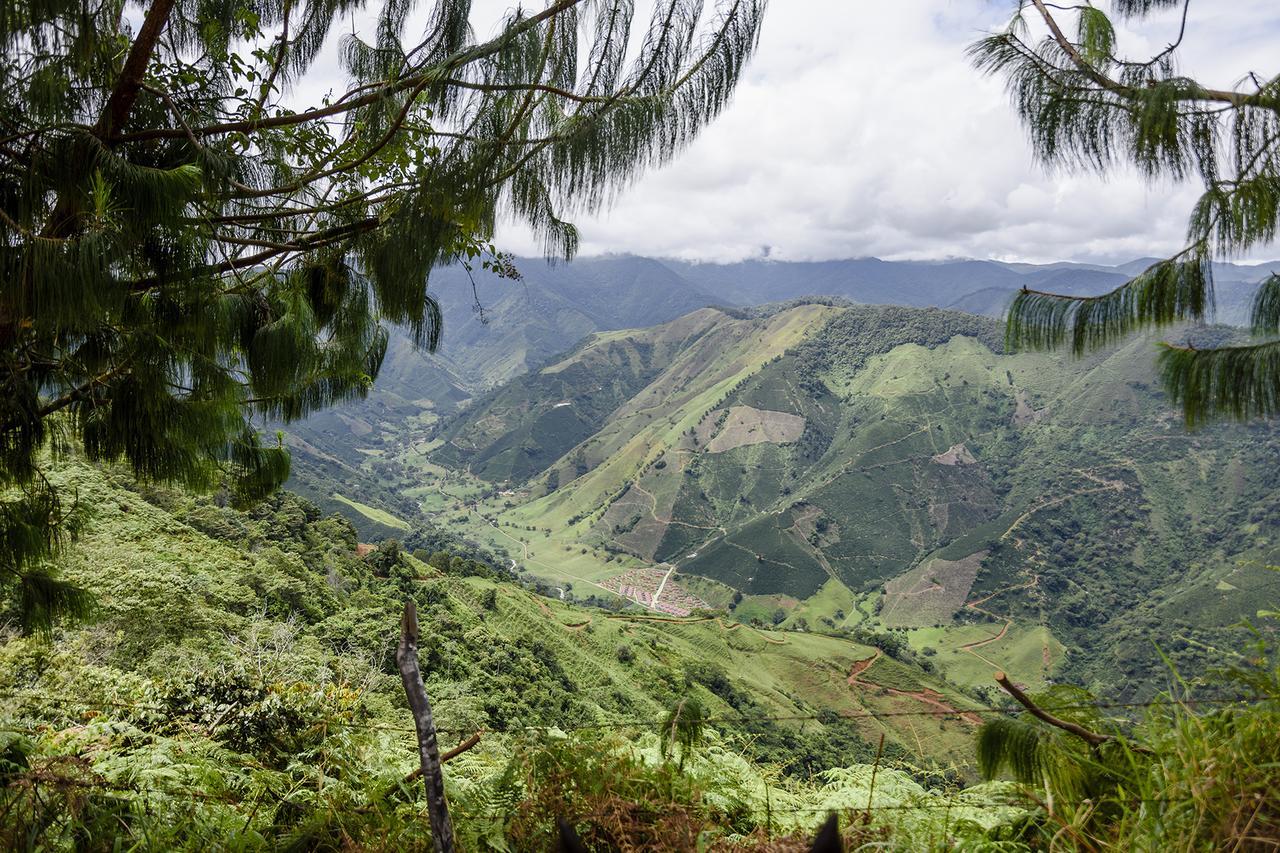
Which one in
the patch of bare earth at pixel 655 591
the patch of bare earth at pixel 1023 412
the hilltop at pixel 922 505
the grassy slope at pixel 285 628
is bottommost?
the patch of bare earth at pixel 655 591

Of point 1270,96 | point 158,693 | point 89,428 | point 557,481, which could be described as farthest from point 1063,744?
point 557,481

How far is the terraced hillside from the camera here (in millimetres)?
93000

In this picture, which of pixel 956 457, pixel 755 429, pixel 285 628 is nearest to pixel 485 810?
pixel 285 628

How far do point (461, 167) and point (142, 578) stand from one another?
8.22 m

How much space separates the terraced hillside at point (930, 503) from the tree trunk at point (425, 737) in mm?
86779

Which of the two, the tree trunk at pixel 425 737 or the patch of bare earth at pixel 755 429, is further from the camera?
the patch of bare earth at pixel 755 429

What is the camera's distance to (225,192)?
2877 mm

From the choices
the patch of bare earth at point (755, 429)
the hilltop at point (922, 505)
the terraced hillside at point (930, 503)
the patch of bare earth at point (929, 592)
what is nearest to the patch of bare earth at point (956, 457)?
the terraced hillside at point (930, 503)

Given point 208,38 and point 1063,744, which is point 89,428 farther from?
point 1063,744

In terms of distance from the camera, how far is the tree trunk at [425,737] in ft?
6.09

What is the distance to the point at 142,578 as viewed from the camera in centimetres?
812

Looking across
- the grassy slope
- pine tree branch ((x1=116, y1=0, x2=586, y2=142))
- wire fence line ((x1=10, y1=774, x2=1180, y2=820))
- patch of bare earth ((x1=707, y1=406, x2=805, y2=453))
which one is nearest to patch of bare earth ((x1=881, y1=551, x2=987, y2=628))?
patch of bare earth ((x1=707, y1=406, x2=805, y2=453))

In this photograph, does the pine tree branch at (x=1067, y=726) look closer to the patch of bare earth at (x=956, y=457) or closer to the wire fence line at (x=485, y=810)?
the wire fence line at (x=485, y=810)

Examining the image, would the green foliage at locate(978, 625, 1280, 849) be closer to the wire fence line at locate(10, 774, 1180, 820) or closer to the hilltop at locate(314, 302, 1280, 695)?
the wire fence line at locate(10, 774, 1180, 820)
